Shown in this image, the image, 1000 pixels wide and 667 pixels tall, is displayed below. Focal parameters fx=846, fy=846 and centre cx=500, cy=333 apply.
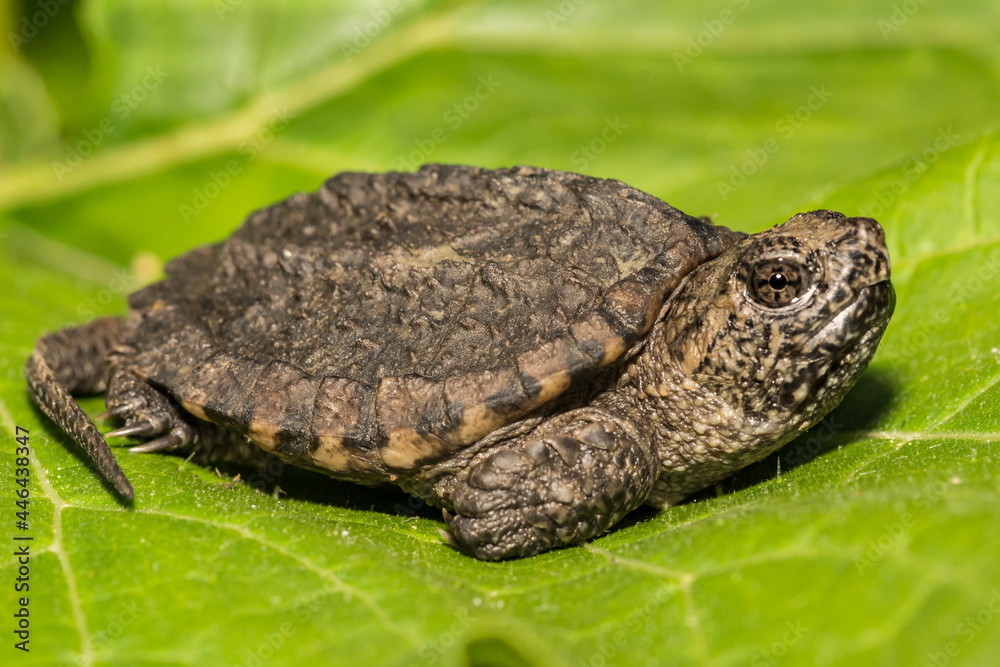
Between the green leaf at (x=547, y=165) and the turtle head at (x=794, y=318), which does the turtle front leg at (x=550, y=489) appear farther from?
the turtle head at (x=794, y=318)

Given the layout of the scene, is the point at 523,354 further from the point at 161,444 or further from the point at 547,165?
the point at 547,165

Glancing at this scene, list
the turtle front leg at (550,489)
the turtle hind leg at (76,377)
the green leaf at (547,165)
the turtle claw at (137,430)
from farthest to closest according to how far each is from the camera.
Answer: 1. the turtle claw at (137,430)
2. the turtle hind leg at (76,377)
3. the turtle front leg at (550,489)
4. the green leaf at (547,165)

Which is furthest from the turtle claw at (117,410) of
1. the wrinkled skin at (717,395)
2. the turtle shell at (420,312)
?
the wrinkled skin at (717,395)

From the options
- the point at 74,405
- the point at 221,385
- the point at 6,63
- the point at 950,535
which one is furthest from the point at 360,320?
the point at 6,63

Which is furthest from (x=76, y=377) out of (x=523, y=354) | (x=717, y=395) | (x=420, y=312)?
(x=717, y=395)

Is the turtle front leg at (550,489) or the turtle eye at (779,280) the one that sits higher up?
the turtle eye at (779,280)

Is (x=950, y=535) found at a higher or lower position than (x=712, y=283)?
lower

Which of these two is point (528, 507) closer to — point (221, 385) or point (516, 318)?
point (516, 318)
